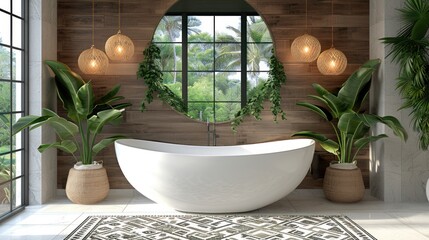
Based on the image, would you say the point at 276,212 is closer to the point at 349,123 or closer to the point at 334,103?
the point at 349,123

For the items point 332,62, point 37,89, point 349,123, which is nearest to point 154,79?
point 37,89

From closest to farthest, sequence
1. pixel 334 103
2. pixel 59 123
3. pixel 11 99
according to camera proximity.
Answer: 1. pixel 11 99
2. pixel 59 123
3. pixel 334 103

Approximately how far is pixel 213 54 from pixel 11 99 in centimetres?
210

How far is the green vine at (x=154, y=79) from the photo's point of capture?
202 inches

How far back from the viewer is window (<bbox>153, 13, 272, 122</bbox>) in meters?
5.22

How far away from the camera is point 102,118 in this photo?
181 inches

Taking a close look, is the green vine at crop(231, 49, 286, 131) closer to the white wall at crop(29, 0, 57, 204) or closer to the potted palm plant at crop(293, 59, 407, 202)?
the potted palm plant at crop(293, 59, 407, 202)

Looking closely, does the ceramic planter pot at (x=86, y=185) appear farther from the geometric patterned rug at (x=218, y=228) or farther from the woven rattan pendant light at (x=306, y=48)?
the woven rattan pendant light at (x=306, y=48)

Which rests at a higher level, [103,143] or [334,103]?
[334,103]

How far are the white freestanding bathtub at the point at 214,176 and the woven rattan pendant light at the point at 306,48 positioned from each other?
1075 millimetres

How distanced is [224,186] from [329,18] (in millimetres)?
2431

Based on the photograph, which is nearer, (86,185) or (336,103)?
(86,185)

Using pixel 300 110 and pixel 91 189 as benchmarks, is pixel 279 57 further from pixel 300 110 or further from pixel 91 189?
pixel 91 189

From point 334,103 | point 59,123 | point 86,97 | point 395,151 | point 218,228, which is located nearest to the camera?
point 218,228
